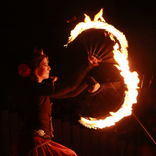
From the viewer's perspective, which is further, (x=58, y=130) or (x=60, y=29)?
(x=60, y=29)

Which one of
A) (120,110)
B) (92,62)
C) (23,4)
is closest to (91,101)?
(120,110)

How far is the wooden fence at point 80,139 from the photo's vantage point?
4.09 metres

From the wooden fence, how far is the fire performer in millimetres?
1490

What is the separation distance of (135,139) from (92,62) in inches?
92.3

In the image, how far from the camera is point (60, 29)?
4922 millimetres

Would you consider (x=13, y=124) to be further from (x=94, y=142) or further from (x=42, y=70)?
(x=42, y=70)

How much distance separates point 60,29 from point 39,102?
105 inches

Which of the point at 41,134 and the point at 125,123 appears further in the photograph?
the point at 125,123

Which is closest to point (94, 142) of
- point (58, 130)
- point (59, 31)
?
point (58, 130)

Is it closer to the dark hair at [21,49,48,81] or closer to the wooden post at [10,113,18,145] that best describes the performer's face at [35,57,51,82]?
the dark hair at [21,49,48,81]

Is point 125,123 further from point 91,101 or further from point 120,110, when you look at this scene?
point 120,110

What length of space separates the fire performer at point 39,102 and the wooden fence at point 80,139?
4.89ft

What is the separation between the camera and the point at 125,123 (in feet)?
14.8

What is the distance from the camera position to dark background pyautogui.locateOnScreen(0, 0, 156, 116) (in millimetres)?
4785
